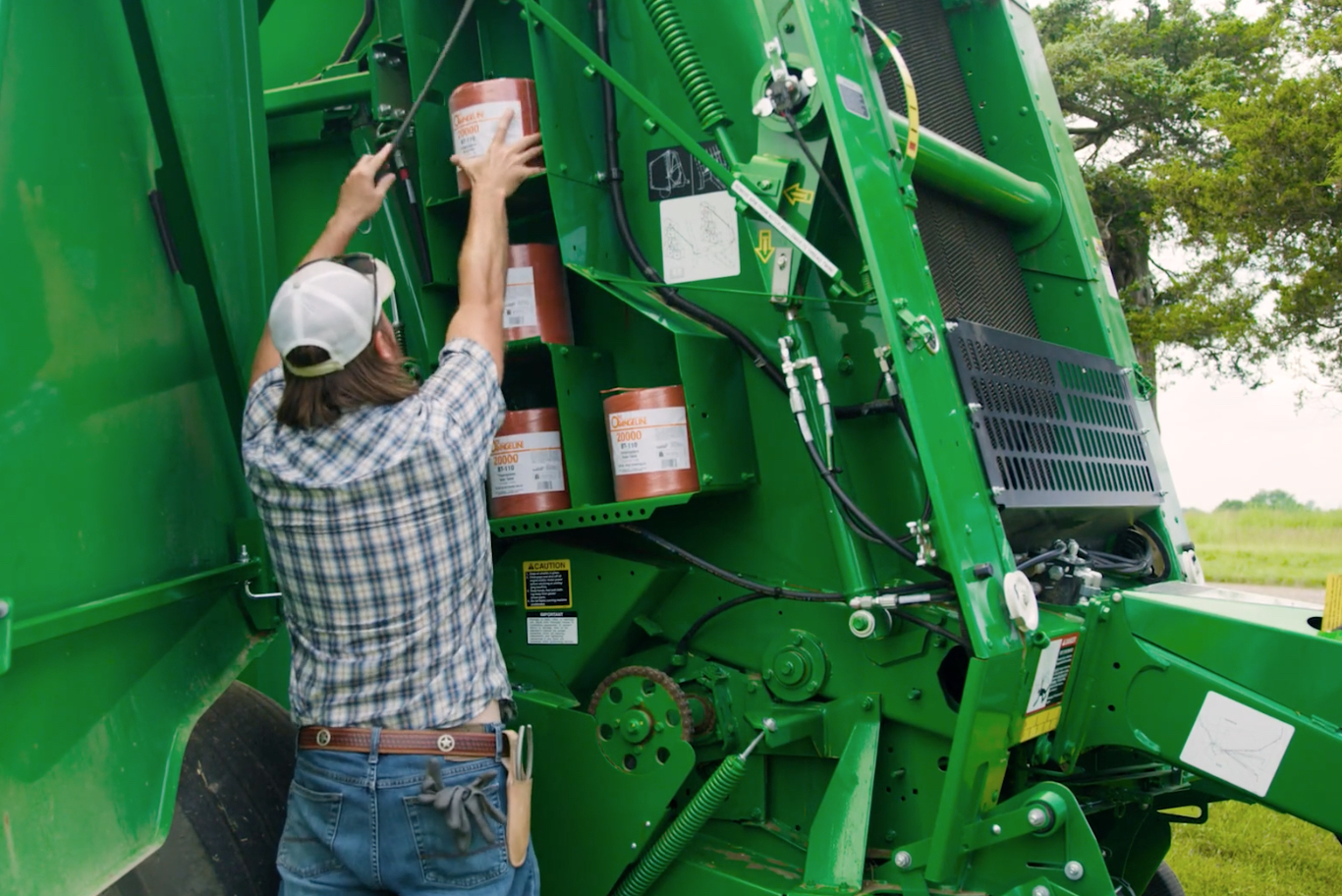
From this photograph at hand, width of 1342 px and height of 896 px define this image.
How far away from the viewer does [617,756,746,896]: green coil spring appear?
2.57m

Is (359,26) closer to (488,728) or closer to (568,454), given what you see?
(568,454)

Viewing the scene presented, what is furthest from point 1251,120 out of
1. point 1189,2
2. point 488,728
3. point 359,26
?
point 488,728

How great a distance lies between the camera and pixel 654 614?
2.94 m

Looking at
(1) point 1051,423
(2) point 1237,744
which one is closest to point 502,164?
(1) point 1051,423

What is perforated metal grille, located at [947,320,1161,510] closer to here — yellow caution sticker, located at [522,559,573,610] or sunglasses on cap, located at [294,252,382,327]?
yellow caution sticker, located at [522,559,573,610]

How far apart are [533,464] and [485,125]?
32.7 inches

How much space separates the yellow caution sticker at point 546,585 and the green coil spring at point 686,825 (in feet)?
1.96

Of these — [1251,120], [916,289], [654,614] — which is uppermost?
[1251,120]

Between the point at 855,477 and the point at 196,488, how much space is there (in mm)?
1446

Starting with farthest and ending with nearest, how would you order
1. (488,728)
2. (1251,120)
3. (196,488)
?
(1251,120)
(196,488)
(488,728)

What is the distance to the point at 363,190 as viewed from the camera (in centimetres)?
280

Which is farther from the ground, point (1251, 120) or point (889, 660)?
point (1251, 120)

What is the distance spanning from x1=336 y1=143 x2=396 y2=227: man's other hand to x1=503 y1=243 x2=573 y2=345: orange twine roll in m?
0.33

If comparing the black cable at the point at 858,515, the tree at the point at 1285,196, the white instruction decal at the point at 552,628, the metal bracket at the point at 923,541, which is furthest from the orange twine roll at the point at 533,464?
the tree at the point at 1285,196
